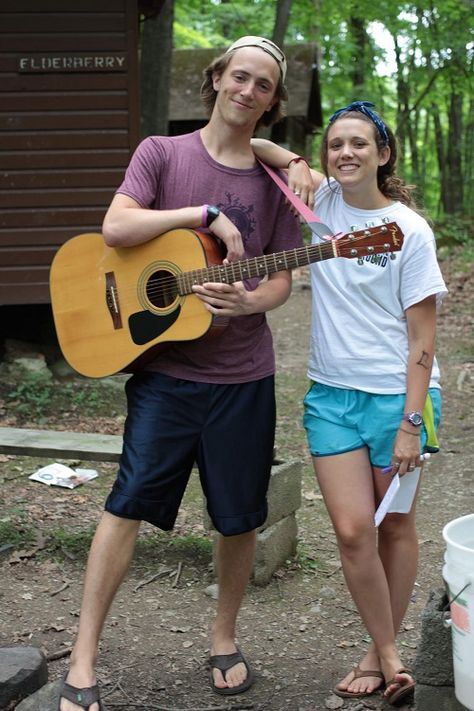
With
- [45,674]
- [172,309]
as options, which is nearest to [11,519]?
[45,674]

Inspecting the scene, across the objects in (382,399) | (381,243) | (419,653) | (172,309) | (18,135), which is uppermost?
(18,135)

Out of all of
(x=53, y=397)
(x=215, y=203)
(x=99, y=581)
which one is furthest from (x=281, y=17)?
(x=99, y=581)

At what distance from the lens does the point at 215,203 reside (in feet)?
10.3

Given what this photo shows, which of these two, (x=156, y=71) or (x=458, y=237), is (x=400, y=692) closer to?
(x=156, y=71)

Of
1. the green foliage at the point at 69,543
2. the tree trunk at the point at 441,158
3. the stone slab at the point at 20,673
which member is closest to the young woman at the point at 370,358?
the stone slab at the point at 20,673

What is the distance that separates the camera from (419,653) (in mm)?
2959

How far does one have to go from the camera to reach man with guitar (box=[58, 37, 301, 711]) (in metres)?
3.06

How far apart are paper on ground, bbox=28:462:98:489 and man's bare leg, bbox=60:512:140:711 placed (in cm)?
279

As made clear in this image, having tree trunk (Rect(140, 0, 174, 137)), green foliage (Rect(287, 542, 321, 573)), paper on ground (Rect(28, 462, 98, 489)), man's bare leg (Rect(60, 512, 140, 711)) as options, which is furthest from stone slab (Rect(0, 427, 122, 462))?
tree trunk (Rect(140, 0, 174, 137))

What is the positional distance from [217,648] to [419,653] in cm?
89

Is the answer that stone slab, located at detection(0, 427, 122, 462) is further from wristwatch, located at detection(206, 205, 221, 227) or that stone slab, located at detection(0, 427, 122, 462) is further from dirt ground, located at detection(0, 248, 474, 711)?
wristwatch, located at detection(206, 205, 221, 227)

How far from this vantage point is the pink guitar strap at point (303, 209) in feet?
9.71

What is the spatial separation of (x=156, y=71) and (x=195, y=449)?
750cm

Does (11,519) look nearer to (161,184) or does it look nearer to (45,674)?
(45,674)
